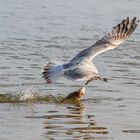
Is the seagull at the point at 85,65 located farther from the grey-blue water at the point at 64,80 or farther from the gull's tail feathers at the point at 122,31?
the grey-blue water at the point at 64,80

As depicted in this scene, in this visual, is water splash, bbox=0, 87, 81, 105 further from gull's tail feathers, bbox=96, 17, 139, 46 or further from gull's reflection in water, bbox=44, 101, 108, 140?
gull's tail feathers, bbox=96, 17, 139, 46

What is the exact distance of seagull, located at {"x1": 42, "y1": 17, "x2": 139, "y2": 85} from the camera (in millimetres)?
9133

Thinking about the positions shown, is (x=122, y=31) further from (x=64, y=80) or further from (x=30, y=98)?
(x=30, y=98)

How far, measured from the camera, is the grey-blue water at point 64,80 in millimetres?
7922

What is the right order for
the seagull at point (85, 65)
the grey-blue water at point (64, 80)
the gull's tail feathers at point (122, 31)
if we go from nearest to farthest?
the grey-blue water at point (64, 80) → the seagull at point (85, 65) → the gull's tail feathers at point (122, 31)

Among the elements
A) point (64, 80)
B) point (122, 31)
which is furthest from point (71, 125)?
point (64, 80)

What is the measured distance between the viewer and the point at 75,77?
9039 millimetres

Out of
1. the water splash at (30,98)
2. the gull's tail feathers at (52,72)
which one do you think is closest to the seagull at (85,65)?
the gull's tail feathers at (52,72)

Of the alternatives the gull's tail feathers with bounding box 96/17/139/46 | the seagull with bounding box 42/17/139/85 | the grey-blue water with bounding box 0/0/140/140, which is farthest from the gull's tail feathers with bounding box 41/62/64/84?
the gull's tail feathers with bounding box 96/17/139/46

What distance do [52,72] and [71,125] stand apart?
150 centimetres

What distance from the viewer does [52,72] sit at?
371 inches

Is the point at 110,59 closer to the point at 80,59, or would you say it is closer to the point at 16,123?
the point at 80,59

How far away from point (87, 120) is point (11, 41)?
668 centimetres

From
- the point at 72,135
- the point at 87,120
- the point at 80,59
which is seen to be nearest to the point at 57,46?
the point at 80,59
